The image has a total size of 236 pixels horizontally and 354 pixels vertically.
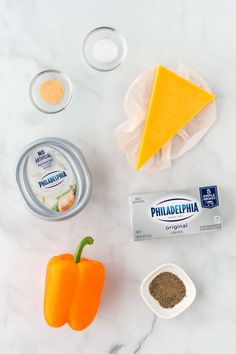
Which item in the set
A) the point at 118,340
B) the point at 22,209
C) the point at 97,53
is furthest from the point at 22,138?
the point at 118,340

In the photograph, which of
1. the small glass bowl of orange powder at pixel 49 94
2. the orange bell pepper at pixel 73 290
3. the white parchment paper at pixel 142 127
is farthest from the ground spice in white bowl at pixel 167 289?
the small glass bowl of orange powder at pixel 49 94

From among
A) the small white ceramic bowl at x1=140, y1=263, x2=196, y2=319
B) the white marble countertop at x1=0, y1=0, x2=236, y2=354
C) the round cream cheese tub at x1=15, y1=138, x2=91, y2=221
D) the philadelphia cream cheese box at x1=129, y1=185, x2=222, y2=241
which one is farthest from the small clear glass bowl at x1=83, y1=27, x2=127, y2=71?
the small white ceramic bowl at x1=140, y1=263, x2=196, y2=319

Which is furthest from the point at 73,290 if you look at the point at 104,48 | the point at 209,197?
→ the point at 104,48

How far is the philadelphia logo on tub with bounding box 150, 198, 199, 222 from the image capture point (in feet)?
3.64

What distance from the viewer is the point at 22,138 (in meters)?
1.13

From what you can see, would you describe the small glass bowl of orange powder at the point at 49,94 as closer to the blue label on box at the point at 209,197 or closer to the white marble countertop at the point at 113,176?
the white marble countertop at the point at 113,176

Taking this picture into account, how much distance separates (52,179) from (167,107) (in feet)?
1.03

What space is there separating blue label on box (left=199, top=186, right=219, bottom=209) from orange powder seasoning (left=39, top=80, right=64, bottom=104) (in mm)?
406

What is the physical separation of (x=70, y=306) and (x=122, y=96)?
1.67 feet

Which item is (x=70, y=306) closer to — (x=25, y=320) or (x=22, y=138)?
(x=25, y=320)

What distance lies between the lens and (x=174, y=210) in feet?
3.65

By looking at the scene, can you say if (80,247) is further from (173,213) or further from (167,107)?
(167,107)

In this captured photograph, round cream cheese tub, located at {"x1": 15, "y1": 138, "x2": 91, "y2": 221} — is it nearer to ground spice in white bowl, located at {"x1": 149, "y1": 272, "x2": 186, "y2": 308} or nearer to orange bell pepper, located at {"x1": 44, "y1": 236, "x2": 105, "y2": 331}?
orange bell pepper, located at {"x1": 44, "y1": 236, "x2": 105, "y2": 331}

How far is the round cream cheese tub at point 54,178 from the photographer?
3.52 ft
